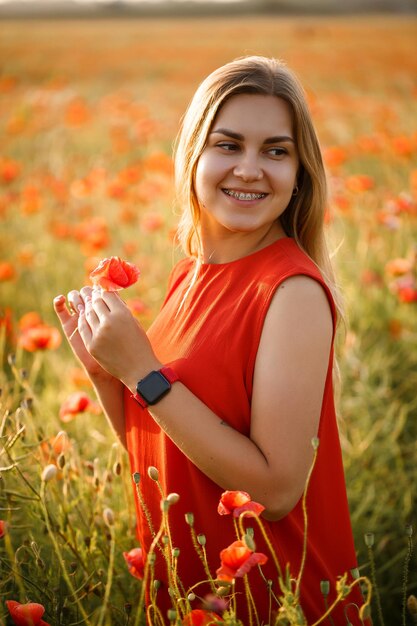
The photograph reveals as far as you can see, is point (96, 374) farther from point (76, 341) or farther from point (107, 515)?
point (107, 515)

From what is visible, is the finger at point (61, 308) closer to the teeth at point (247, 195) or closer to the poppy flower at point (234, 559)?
the teeth at point (247, 195)

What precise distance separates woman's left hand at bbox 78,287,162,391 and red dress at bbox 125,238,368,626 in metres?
0.10

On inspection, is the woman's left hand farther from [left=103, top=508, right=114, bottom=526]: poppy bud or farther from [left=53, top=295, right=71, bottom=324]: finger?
[left=103, top=508, right=114, bottom=526]: poppy bud

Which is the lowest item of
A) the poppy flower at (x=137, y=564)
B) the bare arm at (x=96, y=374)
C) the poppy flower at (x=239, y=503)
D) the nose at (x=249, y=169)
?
the poppy flower at (x=137, y=564)

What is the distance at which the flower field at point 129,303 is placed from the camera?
1.59 m

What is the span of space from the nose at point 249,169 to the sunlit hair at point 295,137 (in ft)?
0.36

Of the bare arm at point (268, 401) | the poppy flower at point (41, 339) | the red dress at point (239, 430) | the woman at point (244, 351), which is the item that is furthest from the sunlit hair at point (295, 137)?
the poppy flower at point (41, 339)

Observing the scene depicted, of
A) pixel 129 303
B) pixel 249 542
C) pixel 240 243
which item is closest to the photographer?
pixel 249 542

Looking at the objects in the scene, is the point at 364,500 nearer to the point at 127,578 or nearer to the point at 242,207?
the point at 127,578

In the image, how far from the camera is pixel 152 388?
48.7 inches

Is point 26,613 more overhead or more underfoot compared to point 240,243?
more underfoot

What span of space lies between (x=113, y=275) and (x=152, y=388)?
0.23m

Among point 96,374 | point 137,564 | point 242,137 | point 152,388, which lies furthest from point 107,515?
point 242,137

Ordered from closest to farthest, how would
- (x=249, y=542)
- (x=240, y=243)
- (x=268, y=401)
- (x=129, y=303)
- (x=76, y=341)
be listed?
(x=249, y=542), (x=268, y=401), (x=240, y=243), (x=76, y=341), (x=129, y=303)
